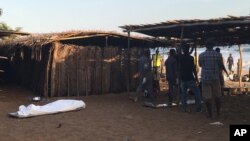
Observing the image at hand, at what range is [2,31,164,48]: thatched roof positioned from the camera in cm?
1655

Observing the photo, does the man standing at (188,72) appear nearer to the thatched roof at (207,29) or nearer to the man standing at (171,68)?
the thatched roof at (207,29)

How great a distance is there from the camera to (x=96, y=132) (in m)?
9.86

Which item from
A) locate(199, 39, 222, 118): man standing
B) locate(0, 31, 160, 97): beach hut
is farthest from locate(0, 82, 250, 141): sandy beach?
locate(0, 31, 160, 97): beach hut

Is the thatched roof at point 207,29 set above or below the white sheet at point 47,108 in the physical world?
Result: above

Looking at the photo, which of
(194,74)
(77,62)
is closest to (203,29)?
(194,74)

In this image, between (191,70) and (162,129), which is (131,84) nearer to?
(191,70)

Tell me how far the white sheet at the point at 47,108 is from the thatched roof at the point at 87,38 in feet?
12.1

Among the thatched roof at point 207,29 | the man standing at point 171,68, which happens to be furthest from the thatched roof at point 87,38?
the man standing at point 171,68

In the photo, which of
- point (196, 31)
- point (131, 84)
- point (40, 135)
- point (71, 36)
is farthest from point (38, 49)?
point (40, 135)

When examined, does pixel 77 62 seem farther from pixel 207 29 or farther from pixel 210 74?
pixel 210 74

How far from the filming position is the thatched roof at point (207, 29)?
12484mm

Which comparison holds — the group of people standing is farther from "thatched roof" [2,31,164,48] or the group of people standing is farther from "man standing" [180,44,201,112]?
"thatched roof" [2,31,164,48]

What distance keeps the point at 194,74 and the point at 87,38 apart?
7.50 metres

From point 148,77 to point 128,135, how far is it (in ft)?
18.3
